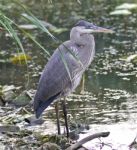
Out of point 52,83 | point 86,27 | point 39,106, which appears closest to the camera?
point 39,106

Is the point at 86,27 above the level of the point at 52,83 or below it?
above

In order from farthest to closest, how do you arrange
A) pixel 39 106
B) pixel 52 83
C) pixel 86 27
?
pixel 86 27
pixel 52 83
pixel 39 106

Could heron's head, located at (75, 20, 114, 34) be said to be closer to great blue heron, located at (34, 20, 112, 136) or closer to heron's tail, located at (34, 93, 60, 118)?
great blue heron, located at (34, 20, 112, 136)

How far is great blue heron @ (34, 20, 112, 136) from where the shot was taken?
5.62 meters

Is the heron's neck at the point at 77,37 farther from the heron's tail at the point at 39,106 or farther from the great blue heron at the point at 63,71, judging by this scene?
the heron's tail at the point at 39,106

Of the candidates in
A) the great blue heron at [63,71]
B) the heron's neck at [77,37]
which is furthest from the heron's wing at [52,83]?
the heron's neck at [77,37]

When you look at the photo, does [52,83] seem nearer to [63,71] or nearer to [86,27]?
[63,71]

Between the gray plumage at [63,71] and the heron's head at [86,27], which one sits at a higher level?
the heron's head at [86,27]

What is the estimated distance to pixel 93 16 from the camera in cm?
1095

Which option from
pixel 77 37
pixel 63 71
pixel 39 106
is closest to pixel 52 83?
pixel 63 71

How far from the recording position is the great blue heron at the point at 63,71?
562 centimetres

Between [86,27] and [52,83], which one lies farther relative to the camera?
[86,27]

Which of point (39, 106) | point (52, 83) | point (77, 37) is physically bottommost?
point (39, 106)

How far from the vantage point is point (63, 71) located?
19.1 ft
